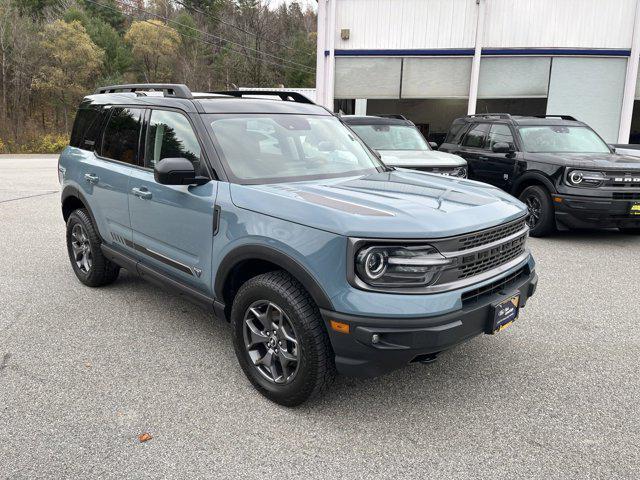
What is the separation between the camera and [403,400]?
3.22m

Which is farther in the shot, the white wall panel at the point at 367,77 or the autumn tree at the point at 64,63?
the autumn tree at the point at 64,63

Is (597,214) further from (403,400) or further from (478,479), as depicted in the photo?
(478,479)

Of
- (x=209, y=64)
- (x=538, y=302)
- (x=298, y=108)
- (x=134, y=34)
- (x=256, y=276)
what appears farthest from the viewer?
(x=209, y=64)

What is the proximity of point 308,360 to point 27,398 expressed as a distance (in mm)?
1787

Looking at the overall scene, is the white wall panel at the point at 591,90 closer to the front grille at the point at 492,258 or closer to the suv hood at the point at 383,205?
the suv hood at the point at 383,205

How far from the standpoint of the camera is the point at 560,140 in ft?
27.3

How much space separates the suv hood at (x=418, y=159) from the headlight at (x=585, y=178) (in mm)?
1544

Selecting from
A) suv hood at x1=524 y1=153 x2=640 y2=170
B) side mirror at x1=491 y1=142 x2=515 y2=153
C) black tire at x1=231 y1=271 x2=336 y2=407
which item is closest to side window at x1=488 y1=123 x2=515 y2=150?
side mirror at x1=491 y1=142 x2=515 y2=153

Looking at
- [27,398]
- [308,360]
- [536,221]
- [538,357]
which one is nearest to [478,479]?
[308,360]

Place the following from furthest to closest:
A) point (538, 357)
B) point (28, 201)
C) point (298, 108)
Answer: point (28, 201)
point (298, 108)
point (538, 357)

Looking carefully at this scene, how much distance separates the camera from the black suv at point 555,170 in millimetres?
6945

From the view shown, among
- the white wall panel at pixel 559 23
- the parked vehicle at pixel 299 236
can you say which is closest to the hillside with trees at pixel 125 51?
the white wall panel at pixel 559 23

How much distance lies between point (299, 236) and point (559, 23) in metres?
15.9

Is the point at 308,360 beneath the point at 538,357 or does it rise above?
above
